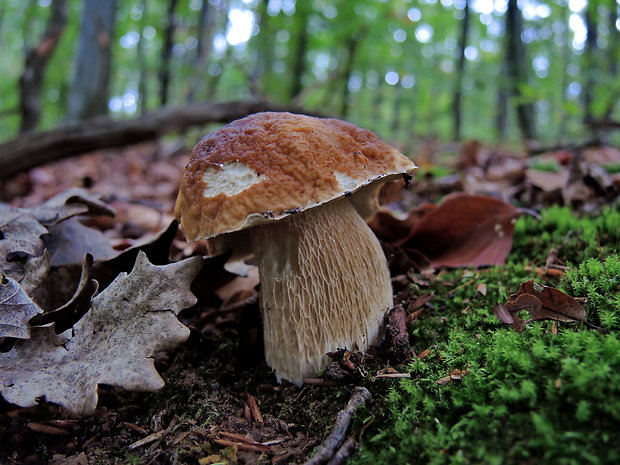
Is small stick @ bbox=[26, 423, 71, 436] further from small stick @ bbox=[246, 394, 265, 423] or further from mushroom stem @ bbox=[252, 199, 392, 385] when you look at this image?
mushroom stem @ bbox=[252, 199, 392, 385]

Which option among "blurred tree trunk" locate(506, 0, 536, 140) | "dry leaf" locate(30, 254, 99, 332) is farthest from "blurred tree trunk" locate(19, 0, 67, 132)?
"blurred tree trunk" locate(506, 0, 536, 140)

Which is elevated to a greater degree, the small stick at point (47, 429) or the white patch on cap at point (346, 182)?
the white patch on cap at point (346, 182)

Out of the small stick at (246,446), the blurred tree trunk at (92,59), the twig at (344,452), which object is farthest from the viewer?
the blurred tree trunk at (92,59)

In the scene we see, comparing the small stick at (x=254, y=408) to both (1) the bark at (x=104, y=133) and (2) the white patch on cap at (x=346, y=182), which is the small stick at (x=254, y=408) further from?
(1) the bark at (x=104, y=133)

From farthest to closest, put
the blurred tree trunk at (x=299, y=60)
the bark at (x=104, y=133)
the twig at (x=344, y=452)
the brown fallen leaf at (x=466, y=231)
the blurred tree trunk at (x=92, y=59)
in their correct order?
1. the blurred tree trunk at (x=299, y=60)
2. the blurred tree trunk at (x=92, y=59)
3. the bark at (x=104, y=133)
4. the brown fallen leaf at (x=466, y=231)
5. the twig at (x=344, y=452)

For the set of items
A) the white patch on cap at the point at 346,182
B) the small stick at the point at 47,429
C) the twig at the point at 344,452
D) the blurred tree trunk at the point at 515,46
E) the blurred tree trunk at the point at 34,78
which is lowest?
the small stick at the point at 47,429

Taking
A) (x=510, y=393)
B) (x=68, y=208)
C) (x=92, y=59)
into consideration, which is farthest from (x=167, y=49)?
(x=510, y=393)

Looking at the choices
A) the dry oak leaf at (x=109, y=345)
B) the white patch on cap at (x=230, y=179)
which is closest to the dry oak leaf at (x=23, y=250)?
the dry oak leaf at (x=109, y=345)

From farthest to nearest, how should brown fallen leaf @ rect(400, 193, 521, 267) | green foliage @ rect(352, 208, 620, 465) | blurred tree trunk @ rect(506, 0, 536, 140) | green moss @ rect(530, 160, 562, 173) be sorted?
blurred tree trunk @ rect(506, 0, 536, 140), green moss @ rect(530, 160, 562, 173), brown fallen leaf @ rect(400, 193, 521, 267), green foliage @ rect(352, 208, 620, 465)
